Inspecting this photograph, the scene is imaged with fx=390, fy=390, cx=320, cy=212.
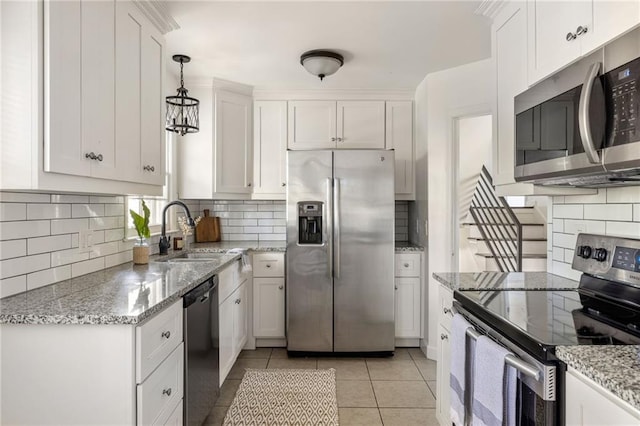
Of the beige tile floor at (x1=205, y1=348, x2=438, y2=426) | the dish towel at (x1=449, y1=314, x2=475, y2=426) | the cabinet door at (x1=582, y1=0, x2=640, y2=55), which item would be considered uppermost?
the cabinet door at (x1=582, y1=0, x2=640, y2=55)

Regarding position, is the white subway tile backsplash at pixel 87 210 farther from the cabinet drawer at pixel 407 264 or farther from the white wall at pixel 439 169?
the white wall at pixel 439 169

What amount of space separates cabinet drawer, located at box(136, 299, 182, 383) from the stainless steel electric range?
1.19 meters

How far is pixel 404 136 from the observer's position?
374 centimetres

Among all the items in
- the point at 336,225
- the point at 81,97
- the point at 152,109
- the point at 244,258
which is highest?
the point at 152,109

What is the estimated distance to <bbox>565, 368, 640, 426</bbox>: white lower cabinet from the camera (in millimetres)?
834

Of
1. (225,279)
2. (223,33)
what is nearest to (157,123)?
(223,33)

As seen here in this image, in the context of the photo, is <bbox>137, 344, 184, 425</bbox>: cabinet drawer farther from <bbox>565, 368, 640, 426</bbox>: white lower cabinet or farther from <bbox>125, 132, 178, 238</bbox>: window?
<bbox>125, 132, 178, 238</bbox>: window

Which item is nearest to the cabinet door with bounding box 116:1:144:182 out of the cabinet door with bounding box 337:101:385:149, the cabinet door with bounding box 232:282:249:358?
the cabinet door with bounding box 232:282:249:358

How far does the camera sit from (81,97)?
155cm

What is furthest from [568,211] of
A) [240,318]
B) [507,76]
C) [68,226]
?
[68,226]

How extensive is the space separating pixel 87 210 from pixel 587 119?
229 centimetres

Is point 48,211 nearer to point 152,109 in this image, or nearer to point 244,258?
point 152,109

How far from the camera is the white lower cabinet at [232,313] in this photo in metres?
2.56

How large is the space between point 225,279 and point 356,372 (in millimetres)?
1285
